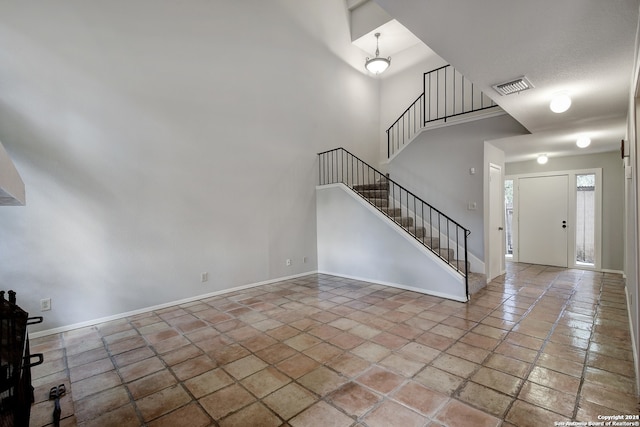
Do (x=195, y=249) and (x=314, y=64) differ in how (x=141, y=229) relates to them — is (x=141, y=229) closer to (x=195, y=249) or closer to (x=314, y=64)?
(x=195, y=249)

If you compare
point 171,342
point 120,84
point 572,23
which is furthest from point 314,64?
point 171,342

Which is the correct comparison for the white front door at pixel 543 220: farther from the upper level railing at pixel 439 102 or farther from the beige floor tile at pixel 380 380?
the beige floor tile at pixel 380 380

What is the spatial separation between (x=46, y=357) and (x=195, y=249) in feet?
6.51

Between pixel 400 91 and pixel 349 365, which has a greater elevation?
pixel 400 91

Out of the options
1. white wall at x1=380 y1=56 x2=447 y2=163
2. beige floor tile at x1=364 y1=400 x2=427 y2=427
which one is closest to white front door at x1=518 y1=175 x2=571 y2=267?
white wall at x1=380 y1=56 x2=447 y2=163

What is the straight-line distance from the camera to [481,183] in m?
5.09

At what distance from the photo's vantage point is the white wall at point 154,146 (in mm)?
3275

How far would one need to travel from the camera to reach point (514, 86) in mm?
3002

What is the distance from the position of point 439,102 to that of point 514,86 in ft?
13.6

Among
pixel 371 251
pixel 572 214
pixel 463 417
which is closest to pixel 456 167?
pixel 371 251

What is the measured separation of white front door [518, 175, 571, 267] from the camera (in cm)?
650

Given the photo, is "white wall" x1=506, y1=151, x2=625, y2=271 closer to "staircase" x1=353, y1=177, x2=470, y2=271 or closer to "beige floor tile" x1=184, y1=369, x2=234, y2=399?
"staircase" x1=353, y1=177, x2=470, y2=271

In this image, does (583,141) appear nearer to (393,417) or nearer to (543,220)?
(543,220)

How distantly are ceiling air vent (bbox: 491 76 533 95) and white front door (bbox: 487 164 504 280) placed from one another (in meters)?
2.50
